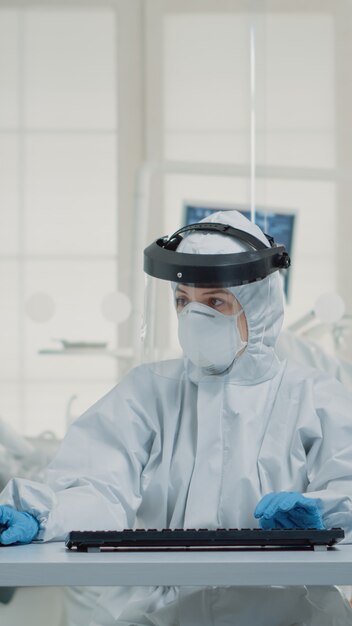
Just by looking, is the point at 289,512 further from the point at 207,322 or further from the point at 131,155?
the point at 131,155

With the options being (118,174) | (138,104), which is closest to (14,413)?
(118,174)

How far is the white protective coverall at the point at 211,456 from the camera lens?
70.6 inches

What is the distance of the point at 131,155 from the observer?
3.64m

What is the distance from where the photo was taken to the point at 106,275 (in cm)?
365

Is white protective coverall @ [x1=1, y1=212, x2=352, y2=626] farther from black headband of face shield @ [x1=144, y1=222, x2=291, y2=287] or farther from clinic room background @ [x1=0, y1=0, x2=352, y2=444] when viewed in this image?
clinic room background @ [x1=0, y1=0, x2=352, y2=444]

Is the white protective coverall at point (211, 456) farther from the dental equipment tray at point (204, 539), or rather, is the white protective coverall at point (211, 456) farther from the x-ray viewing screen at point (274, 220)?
the x-ray viewing screen at point (274, 220)

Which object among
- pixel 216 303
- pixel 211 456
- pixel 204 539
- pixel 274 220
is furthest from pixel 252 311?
pixel 274 220

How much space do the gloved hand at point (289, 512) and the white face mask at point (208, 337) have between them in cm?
43

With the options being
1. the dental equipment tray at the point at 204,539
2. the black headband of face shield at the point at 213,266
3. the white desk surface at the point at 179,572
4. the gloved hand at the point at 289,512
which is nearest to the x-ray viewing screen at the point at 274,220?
the black headband of face shield at the point at 213,266

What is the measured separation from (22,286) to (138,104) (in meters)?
0.69

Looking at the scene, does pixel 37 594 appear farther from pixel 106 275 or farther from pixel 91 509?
pixel 106 275

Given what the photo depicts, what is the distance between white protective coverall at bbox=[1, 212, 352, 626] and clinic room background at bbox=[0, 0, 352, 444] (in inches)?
57.8

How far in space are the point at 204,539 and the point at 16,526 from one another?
28cm

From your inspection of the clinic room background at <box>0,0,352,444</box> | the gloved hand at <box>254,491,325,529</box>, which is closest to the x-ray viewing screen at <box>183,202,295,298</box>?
the clinic room background at <box>0,0,352,444</box>
